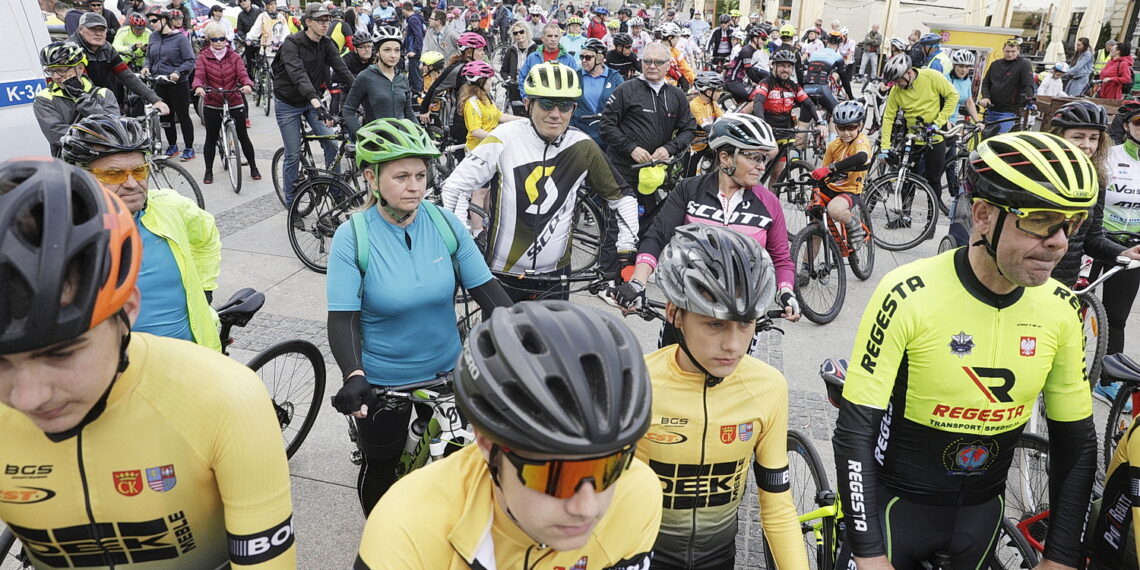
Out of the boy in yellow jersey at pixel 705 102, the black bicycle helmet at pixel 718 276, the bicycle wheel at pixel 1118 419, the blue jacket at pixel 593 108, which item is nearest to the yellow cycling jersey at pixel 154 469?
the black bicycle helmet at pixel 718 276

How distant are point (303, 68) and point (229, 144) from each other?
2.26m

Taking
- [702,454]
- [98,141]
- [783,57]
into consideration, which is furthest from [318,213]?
[783,57]

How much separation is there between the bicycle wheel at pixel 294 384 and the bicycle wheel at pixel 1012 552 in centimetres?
375

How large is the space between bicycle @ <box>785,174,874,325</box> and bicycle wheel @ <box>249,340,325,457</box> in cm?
443

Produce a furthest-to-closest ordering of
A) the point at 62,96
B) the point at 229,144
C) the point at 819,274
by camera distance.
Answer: the point at 229,144 < the point at 819,274 < the point at 62,96

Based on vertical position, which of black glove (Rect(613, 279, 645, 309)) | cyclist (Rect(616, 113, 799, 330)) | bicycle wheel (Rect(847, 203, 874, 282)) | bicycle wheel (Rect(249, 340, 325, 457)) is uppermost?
cyclist (Rect(616, 113, 799, 330))

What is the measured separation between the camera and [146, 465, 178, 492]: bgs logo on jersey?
1.73 meters

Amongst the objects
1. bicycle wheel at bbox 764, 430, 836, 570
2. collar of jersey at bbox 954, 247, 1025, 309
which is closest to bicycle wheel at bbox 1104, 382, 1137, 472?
bicycle wheel at bbox 764, 430, 836, 570

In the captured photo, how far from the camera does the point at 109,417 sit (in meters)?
1.67

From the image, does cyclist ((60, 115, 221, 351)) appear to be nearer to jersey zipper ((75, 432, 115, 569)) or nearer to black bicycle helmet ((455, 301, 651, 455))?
jersey zipper ((75, 432, 115, 569))

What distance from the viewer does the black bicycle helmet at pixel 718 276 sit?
2424 millimetres

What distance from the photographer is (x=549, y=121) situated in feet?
15.3

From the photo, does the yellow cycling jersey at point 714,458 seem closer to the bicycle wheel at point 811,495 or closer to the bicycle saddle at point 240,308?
the bicycle wheel at point 811,495

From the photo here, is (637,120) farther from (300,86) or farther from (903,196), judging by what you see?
(903,196)
